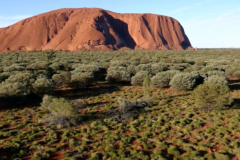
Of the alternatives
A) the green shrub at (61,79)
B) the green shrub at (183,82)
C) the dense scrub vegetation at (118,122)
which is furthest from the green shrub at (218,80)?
the green shrub at (61,79)

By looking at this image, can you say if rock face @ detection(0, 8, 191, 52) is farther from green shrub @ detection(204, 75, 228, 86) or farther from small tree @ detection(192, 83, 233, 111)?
small tree @ detection(192, 83, 233, 111)

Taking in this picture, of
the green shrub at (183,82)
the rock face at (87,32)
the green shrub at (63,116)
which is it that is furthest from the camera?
the rock face at (87,32)

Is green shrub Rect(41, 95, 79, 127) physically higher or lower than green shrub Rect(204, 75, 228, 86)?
lower

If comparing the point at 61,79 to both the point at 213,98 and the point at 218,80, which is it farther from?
the point at 218,80

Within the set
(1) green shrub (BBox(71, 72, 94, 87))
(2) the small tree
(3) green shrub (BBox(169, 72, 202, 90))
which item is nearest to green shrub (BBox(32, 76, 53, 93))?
(1) green shrub (BBox(71, 72, 94, 87))

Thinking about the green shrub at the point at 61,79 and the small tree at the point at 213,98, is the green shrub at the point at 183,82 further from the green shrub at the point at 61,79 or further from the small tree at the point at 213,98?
the green shrub at the point at 61,79
